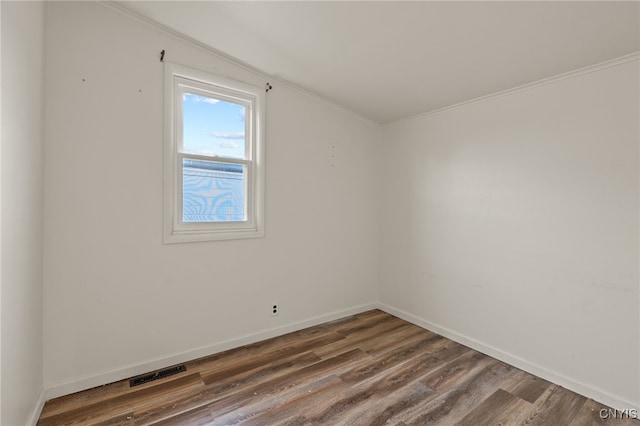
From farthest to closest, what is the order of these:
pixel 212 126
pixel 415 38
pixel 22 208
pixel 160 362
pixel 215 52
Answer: pixel 212 126
pixel 215 52
pixel 160 362
pixel 415 38
pixel 22 208

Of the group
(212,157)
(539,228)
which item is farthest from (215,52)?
(539,228)

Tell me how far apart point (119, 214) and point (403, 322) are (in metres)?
3.00

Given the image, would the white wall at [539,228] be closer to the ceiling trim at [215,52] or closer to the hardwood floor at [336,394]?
the hardwood floor at [336,394]

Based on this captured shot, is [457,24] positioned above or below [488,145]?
above

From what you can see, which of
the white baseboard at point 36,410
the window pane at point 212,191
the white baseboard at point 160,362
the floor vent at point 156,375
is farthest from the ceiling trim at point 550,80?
the white baseboard at point 36,410

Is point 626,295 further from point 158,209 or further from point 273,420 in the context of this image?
point 158,209

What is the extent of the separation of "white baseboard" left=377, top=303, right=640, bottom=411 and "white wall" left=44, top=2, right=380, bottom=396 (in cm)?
149

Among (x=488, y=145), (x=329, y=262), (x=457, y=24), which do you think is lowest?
(x=329, y=262)

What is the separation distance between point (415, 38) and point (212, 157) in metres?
1.88

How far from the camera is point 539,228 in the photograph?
2381 mm

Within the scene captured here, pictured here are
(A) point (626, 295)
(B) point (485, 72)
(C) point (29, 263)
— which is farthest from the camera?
(B) point (485, 72)

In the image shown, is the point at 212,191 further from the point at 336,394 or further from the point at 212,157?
the point at 336,394

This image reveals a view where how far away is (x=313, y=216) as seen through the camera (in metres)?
3.25

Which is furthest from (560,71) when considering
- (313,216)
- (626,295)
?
(313,216)
